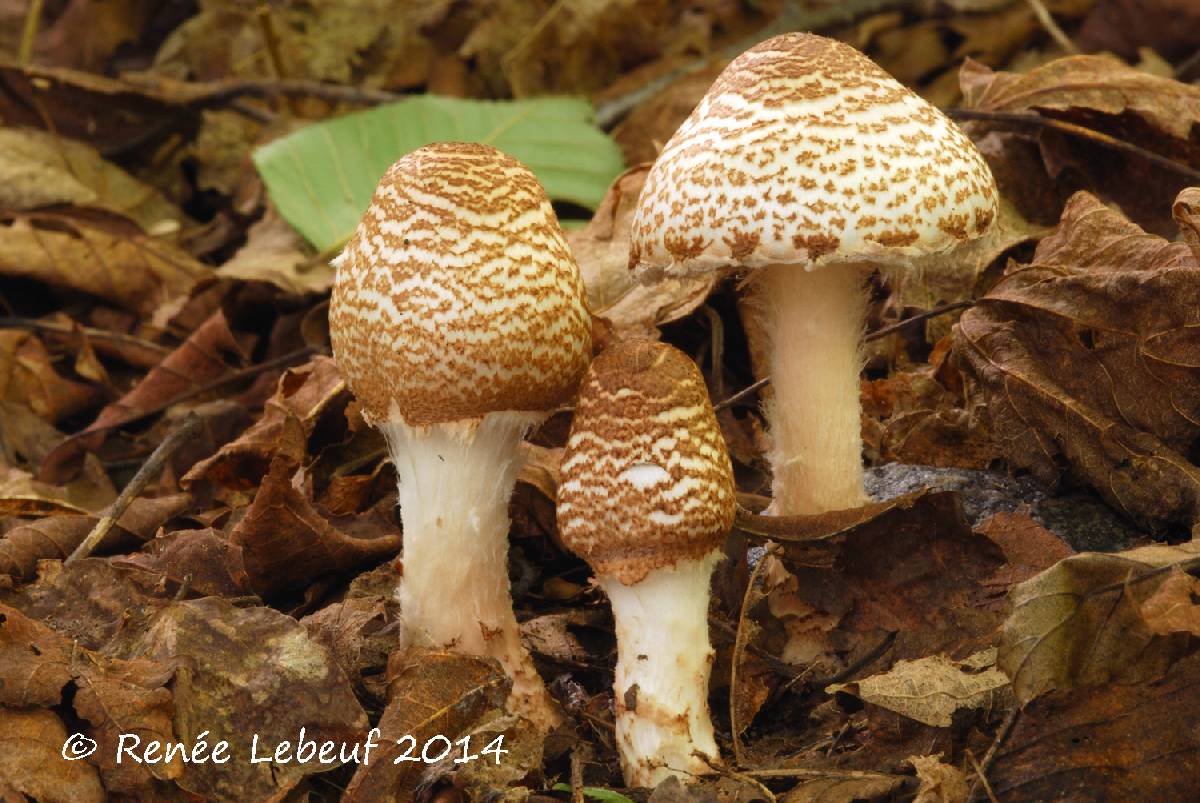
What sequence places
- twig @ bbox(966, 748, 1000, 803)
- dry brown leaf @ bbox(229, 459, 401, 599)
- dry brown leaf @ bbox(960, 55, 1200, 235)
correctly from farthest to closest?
dry brown leaf @ bbox(960, 55, 1200, 235)
dry brown leaf @ bbox(229, 459, 401, 599)
twig @ bbox(966, 748, 1000, 803)

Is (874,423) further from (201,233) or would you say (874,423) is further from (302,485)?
(201,233)

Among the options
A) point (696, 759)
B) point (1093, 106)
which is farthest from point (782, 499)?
point (1093, 106)

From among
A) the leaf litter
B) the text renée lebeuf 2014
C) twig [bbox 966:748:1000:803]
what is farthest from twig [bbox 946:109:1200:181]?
the text renée lebeuf 2014

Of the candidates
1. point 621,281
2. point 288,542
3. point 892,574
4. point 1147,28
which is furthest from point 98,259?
point 1147,28

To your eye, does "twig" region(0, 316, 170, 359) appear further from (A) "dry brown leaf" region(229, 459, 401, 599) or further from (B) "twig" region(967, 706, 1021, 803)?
(B) "twig" region(967, 706, 1021, 803)

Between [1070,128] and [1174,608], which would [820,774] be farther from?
[1070,128]

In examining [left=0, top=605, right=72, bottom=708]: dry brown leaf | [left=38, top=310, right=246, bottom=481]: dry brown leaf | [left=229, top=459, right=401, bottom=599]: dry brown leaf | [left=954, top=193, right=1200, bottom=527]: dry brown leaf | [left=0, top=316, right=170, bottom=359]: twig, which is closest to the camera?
[left=0, top=605, right=72, bottom=708]: dry brown leaf
